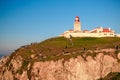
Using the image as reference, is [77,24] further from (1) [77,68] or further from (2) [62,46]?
(1) [77,68]

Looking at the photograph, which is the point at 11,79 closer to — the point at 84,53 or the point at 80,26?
the point at 84,53

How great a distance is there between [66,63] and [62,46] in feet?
56.2

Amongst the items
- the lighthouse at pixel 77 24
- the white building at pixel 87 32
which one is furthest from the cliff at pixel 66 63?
the lighthouse at pixel 77 24

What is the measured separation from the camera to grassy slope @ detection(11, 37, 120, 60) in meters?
125

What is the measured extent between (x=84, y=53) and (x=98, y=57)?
561cm

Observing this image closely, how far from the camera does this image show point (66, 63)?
116375mm

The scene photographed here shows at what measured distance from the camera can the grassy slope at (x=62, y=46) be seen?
125037 mm

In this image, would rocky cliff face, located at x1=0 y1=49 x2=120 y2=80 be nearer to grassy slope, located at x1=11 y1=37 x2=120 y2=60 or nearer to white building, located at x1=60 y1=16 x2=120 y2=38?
grassy slope, located at x1=11 y1=37 x2=120 y2=60

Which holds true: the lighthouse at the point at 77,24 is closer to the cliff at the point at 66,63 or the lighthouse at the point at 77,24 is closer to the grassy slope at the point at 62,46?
the grassy slope at the point at 62,46

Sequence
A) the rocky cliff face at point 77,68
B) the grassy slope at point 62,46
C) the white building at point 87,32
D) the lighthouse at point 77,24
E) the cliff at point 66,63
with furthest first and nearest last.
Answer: the lighthouse at point 77,24 → the white building at point 87,32 → the grassy slope at point 62,46 → the cliff at point 66,63 → the rocky cliff face at point 77,68

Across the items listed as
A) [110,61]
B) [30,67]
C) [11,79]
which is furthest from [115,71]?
[11,79]

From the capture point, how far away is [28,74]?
4697 inches

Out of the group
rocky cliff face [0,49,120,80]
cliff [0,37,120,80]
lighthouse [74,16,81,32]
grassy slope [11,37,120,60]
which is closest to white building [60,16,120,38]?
lighthouse [74,16,81,32]

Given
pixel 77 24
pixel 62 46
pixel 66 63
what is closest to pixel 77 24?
pixel 77 24
